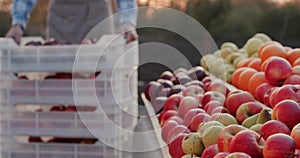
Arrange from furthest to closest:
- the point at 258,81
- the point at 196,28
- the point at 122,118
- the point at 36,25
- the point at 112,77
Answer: the point at 36,25 → the point at 122,118 → the point at 112,77 → the point at 196,28 → the point at 258,81

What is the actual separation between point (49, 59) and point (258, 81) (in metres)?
0.96

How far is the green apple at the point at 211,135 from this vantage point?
3.40ft

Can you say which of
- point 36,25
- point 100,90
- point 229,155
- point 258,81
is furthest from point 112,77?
point 36,25

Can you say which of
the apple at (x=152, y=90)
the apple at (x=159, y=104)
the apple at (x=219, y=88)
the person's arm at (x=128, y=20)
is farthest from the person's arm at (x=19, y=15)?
the apple at (x=219, y=88)

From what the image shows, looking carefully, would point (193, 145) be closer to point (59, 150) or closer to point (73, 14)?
point (59, 150)

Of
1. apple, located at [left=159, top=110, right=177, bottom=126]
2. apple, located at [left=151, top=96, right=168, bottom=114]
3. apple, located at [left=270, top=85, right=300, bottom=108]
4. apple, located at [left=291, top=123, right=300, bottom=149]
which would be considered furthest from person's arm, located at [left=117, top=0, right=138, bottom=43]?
apple, located at [left=291, top=123, right=300, bottom=149]

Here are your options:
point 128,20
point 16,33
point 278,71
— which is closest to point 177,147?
point 278,71

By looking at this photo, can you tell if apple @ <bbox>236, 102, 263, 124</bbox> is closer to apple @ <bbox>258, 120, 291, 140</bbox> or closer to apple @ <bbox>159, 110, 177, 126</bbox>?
apple @ <bbox>258, 120, 291, 140</bbox>

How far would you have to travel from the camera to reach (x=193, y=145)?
109 cm

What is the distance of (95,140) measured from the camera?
2.00 meters

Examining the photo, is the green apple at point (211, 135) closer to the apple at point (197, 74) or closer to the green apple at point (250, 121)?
the green apple at point (250, 121)

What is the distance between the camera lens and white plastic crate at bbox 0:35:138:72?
1925 millimetres

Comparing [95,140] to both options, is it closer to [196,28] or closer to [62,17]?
[196,28]

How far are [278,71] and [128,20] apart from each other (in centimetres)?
103
